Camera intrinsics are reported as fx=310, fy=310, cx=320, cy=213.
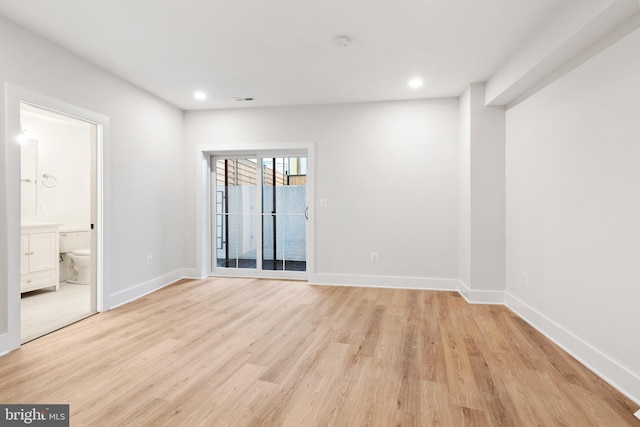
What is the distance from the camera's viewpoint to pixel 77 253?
449 cm

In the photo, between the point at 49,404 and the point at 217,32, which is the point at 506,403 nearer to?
the point at 49,404

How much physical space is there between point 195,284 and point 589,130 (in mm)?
4701

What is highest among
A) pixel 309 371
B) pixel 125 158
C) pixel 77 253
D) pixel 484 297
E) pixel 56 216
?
pixel 125 158

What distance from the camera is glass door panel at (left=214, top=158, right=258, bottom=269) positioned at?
4.99 m

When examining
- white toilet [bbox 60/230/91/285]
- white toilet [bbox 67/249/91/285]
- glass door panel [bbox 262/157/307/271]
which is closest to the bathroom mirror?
white toilet [bbox 60/230/91/285]

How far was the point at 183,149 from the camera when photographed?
493 centimetres

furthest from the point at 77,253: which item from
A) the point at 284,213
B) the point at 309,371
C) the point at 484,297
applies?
the point at 484,297

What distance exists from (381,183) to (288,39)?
232 centimetres

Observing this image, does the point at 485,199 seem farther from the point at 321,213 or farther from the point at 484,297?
the point at 321,213

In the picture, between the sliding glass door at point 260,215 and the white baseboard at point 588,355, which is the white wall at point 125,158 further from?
the white baseboard at point 588,355

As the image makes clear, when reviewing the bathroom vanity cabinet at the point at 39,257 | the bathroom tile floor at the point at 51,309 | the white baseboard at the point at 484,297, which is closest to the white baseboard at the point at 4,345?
the bathroom tile floor at the point at 51,309

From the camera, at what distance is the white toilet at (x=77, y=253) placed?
177 inches

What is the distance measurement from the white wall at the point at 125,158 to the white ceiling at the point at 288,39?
0.18 metres

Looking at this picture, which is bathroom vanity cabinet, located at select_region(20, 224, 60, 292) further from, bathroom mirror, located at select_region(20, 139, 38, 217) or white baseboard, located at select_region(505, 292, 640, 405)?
white baseboard, located at select_region(505, 292, 640, 405)
